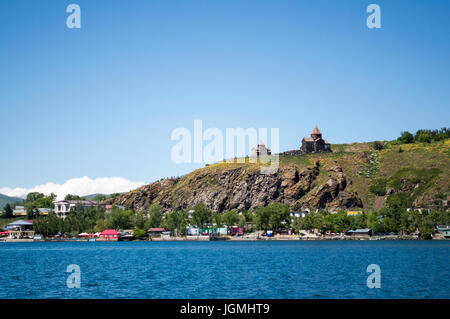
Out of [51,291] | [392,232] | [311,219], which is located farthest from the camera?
[311,219]

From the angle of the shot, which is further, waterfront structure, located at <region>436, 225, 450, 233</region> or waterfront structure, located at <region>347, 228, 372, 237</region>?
waterfront structure, located at <region>347, 228, 372, 237</region>

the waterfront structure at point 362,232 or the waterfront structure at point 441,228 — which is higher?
the waterfront structure at point 441,228

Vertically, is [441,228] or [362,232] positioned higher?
[441,228]

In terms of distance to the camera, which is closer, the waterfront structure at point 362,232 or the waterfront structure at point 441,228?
the waterfront structure at point 441,228

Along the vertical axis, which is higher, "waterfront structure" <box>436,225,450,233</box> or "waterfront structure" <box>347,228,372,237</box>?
"waterfront structure" <box>436,225,450,233</box>

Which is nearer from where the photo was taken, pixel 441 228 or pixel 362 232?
pixel 441 228
